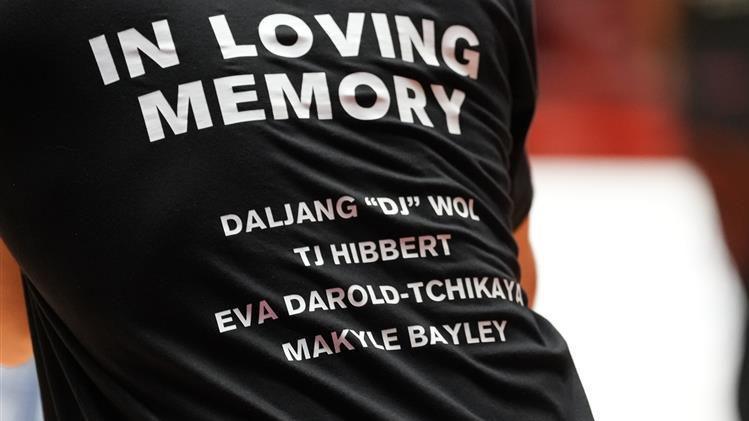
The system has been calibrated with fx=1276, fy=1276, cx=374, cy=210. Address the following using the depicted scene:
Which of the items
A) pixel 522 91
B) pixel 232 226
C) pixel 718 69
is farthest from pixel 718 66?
pixel 232 226

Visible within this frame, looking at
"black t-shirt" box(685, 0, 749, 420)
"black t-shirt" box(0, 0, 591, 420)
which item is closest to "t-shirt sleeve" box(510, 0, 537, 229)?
"black t-shirt" box(0, 0, 591, 420)

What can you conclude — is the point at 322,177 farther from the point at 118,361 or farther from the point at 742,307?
the point at 742,307

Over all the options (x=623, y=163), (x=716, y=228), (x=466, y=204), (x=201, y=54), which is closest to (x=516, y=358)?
(x=466, y=204)

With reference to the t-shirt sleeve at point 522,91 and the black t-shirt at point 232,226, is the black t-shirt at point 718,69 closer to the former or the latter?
the t-shirt sleeve at point 522,91

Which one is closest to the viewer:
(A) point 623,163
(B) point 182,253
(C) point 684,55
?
(B) point 182,253

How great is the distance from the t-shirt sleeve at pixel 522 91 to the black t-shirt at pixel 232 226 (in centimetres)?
20

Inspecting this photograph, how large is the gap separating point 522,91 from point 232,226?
39cm

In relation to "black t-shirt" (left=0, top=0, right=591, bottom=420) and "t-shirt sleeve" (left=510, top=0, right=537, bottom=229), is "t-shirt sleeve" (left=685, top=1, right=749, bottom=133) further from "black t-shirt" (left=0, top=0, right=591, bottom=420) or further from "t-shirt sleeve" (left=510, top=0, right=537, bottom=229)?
"black t-shirt" (left=0, top=0, right=591, bottom=420)

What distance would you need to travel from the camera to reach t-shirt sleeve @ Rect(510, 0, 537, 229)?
4.09 ft

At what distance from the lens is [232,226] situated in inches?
39.9

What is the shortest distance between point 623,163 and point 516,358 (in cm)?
240

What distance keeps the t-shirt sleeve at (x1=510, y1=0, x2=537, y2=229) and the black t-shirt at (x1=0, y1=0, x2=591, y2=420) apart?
0.65 ft

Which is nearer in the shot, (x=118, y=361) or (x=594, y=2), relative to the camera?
(x=118, y=361)

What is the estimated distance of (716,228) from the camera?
2867mm
